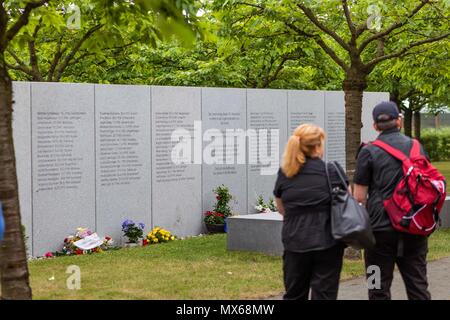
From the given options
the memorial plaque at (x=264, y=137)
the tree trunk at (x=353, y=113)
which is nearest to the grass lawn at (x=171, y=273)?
the tree trunk at (x=353, y=113)

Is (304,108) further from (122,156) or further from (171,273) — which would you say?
(171,273)

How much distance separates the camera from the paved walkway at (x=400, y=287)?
8539mm

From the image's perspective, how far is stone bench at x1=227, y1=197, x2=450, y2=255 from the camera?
452 inches

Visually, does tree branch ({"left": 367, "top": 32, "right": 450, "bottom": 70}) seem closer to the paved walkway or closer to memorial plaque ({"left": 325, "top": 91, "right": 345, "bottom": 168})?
the paved walkway

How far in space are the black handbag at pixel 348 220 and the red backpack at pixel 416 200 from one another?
445mm

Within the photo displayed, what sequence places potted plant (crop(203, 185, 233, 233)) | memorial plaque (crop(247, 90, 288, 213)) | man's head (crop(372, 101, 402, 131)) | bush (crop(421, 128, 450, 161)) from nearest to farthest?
man's head (crop(372, 101, 402, 131)) → potted plant (crop(203, 185, 233, 233)) → memorial plaque (crop(247, 90, 288, 213)) → bush (crop(421, 128, 450, 161))

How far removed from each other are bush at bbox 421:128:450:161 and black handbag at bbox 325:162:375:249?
130ft

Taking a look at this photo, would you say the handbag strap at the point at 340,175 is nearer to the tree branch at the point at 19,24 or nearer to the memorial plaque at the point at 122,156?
the tree branch at the point at 19,24

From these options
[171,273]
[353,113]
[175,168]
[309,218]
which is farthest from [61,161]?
[309,218]

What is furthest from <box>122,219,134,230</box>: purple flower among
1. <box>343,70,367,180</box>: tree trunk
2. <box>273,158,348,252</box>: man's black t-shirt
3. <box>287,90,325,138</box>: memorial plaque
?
<box>273,158,348,252</box>: man's black t-shirt
